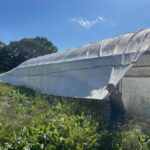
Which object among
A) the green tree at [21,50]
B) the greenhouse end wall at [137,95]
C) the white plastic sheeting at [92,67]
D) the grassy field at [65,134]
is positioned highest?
the green tree at [21,50]

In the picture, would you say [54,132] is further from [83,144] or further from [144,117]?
[144,117]

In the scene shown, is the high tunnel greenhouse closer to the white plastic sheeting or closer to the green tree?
the white plastic sheeting

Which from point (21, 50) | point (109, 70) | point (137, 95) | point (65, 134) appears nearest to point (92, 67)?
point (109, 70)

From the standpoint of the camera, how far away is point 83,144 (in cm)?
423

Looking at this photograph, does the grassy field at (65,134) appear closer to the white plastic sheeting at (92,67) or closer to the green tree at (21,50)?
the white plastic sheeting at (92,67)

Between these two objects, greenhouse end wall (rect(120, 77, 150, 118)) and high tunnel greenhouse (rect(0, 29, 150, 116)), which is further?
greenhouse end wall (rect(120, 77, 150, 118))

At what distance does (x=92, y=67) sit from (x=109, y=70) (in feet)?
3.10

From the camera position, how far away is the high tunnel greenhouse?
20.2 feet

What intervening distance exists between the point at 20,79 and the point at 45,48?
10.7m

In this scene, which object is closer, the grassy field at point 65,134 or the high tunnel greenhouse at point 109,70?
the grassy field at point 65,134

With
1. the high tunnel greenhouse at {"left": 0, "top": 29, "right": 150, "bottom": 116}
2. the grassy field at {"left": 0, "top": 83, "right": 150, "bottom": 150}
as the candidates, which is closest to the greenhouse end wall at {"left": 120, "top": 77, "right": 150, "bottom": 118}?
the high tunnel greenhouse at {"left": 0, "top": 29, "right": 150, "bottom": 116}

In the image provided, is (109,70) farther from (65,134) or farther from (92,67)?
(65,134)

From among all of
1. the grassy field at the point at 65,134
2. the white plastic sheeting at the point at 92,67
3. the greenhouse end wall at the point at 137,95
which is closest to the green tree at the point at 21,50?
the white plastic sheeting at the point at 92,67

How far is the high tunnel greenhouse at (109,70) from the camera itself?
615 centimetres
